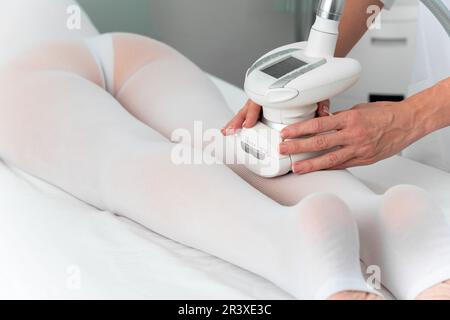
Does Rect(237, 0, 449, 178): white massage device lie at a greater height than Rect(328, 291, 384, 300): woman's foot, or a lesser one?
greater

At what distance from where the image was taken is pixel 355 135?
95cm

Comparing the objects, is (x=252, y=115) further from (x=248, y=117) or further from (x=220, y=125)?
(x=220, y=125)

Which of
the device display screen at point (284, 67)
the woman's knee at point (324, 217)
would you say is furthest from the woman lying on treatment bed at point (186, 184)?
the device display screen at point (284, 67)

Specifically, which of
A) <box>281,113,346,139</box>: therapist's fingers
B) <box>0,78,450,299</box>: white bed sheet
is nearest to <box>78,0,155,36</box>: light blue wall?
<box>0,78,450,299</box>: white bed sheet

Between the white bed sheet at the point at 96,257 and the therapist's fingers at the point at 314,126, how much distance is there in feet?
0.66

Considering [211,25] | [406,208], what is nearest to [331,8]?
[406,208]

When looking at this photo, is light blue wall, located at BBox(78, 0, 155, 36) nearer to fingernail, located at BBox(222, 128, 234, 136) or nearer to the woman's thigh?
the woman's thigh

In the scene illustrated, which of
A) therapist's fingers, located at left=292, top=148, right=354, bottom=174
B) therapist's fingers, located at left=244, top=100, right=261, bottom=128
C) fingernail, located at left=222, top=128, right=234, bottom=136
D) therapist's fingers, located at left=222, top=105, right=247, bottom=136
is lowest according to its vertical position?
therapist's fingers, located at left=292, top=148, right=354, bottom=174

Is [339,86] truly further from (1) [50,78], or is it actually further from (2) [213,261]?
Result: (1) [50,78]

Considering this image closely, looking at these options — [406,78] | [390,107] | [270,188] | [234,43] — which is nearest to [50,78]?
[270,188]

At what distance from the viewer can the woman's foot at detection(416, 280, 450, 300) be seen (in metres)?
0.71

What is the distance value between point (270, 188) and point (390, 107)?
8.7 inches

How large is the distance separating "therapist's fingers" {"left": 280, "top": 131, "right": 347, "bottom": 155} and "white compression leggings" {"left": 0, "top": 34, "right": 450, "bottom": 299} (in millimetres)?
45

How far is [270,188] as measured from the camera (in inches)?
38.5
